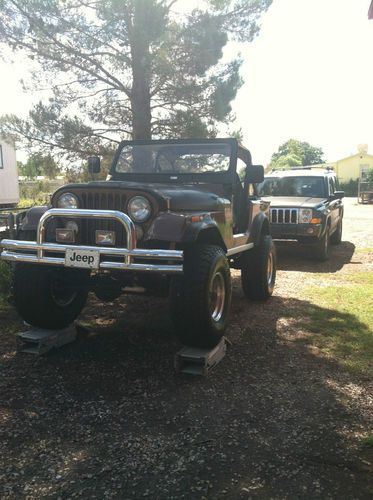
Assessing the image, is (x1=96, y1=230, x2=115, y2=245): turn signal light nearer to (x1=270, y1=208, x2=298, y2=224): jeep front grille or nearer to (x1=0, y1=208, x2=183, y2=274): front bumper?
(x1=0, y1=208, x2=183, y2=274): front bumper

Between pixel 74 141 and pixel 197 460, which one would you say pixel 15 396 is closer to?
pixel 197 460

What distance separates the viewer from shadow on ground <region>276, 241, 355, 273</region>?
8716mm

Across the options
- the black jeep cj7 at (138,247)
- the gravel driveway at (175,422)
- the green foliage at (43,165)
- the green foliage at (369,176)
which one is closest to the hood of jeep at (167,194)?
the black jeep cj7 at (138,247)

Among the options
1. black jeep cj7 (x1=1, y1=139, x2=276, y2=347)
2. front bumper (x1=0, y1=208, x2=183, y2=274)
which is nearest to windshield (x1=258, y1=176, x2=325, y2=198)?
black jeep cj7 (x1=1, y1=139, x2=276, y2=347)

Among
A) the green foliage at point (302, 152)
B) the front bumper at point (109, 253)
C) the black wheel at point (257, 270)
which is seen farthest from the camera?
the green foliage at point (302, 152)

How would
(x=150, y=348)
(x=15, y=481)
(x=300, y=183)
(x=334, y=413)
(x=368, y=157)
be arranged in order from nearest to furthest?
(x=15, y=481)
(x=334, y=413)
(x=150, y=348)
(x=300, y=183)
(x=368, y=157)

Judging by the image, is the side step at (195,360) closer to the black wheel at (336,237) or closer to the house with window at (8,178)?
the black wheel at (336,237)

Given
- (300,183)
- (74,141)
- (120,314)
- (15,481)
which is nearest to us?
(15,481)

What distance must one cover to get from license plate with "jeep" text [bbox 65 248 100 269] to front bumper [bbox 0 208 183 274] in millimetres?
23

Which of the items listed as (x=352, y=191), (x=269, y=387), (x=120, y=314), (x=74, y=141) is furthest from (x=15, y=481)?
(x=352, y=191)

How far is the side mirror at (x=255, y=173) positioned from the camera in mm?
5596

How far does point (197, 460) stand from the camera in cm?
270

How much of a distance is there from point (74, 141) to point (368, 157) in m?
53.9

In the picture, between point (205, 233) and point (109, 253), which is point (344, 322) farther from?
point (109, 253)
